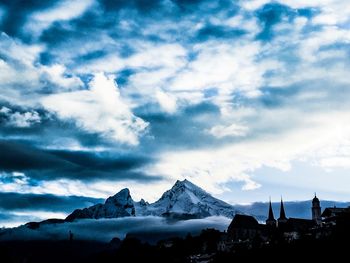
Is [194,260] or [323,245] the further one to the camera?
[194,260]

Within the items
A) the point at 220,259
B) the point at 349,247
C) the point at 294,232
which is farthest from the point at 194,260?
the point at 349,247

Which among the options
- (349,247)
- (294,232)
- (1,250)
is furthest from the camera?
(294,232)

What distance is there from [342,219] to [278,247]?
2299 centimetres

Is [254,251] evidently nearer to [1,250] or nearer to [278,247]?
[278,247]

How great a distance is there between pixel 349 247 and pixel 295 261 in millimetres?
A: 13601

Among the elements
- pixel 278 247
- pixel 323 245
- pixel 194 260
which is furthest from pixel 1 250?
pixel 323 245

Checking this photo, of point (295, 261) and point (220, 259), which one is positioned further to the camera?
point (220, 259)

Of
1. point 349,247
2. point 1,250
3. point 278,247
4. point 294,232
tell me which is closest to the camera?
point 349,247

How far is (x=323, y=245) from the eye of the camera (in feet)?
463

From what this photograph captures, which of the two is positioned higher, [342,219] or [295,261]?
[342,219]

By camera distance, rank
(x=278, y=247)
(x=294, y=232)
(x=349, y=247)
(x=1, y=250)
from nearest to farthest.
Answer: (x=349, y=247)
(x=278, y=247)
(x=1, y=250)
(x=294, y=232)

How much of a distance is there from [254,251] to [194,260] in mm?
37073

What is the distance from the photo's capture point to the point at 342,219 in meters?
164

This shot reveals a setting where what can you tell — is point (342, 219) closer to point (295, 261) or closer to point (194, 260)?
point (295, 261)
